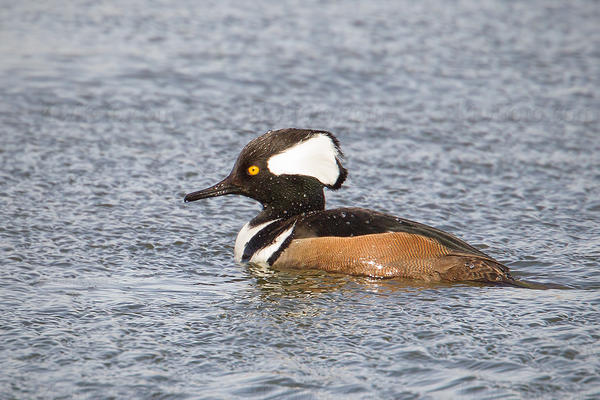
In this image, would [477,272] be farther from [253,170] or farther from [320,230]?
[253,170]

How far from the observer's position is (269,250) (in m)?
6.97

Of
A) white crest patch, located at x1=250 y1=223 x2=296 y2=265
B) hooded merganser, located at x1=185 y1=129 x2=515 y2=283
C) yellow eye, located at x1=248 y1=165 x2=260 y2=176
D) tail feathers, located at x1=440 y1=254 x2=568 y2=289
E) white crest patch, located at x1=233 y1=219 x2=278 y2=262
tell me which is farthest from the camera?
yellow eye, located at x1=248 y1=165 x2=260 y2=176

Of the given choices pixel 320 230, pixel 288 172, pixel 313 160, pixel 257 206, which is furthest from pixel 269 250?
pixel 257 206

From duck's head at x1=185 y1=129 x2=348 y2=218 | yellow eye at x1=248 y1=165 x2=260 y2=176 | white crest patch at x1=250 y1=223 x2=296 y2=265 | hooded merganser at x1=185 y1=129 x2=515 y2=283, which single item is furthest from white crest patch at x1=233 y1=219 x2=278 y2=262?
yellow eye at x1=248 y1=165 x2=260 y2=176

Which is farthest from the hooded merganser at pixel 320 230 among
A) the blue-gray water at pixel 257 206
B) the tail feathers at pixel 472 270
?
the blue-gray water at pixel 257 206

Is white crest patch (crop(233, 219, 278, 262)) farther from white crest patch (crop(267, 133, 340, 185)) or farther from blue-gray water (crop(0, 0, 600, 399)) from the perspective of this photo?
white crest patch (crop(267, 133, 340, 185))

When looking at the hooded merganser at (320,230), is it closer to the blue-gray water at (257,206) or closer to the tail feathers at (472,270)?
the tail feathers at (472,270)

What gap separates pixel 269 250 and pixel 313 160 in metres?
0.83

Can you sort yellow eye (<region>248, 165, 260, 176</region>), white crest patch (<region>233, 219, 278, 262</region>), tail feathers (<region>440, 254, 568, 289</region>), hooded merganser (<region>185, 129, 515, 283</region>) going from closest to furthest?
tail feathers (<region>440, 254, 568, 289</region>)
hooded merganser (<region>185, 129, 515, 283</region>)
white crest patch (<region>233, 219, 278, 262</region>)
yellow eye (<region>248, 165, 260, 176</region>)

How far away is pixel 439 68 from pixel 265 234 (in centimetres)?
632

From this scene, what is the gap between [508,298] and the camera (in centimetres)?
617

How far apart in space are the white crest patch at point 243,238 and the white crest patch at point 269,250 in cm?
14

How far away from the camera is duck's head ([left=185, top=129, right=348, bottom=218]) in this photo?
7.12 m

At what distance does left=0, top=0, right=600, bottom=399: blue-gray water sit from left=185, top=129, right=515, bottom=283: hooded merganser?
0.16 m
